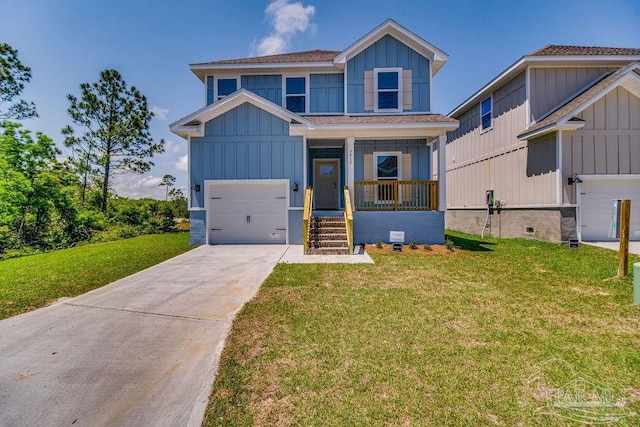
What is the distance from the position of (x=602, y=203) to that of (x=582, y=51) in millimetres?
5970

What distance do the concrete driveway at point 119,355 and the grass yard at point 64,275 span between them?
1.54ft

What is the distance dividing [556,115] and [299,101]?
9487mm

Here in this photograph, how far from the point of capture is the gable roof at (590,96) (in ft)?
32.9

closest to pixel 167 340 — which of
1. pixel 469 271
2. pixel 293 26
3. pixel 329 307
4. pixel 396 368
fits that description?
pixel 329 307

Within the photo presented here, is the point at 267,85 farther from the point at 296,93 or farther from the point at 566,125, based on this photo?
the point at 566,125

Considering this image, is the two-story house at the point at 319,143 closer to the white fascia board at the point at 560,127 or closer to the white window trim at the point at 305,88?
the white window trim at the point at 305,88

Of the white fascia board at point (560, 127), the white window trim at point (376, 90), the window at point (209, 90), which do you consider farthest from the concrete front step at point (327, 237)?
the white fascia board at point (560, 127)

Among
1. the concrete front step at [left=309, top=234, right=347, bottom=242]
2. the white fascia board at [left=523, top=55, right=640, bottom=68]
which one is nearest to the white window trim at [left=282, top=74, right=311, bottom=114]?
the concrete front step at [left=309, top=234, right=347, bottom=242]

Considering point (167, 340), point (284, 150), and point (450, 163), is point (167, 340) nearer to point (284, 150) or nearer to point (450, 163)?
point (284, 150)

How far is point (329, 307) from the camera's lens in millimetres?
4418

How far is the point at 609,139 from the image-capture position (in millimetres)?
10586

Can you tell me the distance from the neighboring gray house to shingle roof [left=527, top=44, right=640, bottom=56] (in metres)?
0.03

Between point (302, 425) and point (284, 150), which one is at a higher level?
point (284, 150)

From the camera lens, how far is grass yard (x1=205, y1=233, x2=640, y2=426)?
230 cm
